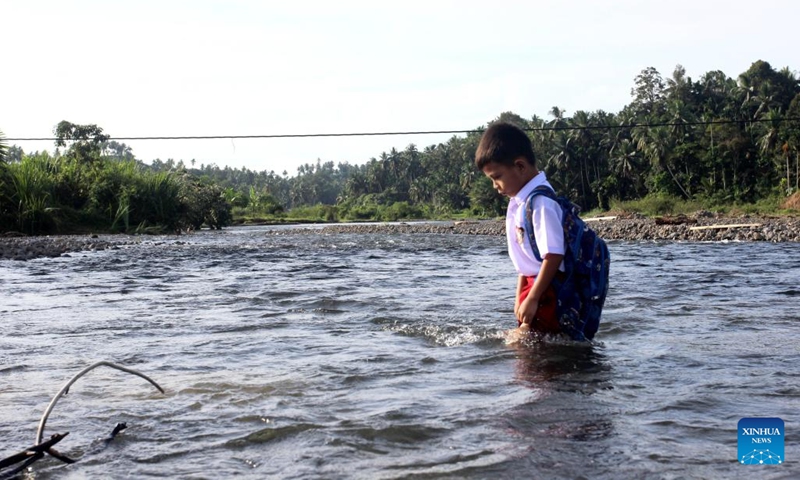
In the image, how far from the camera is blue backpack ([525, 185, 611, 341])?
14.0 ft

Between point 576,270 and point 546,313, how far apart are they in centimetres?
27

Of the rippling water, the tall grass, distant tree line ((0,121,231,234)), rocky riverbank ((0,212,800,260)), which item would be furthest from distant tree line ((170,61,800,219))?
the rippling water

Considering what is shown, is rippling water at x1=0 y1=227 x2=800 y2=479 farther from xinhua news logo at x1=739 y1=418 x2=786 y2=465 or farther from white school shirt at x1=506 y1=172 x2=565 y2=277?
white school shirt at x1=506 y1=172 x2=565 y2=277

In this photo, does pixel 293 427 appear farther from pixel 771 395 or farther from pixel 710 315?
pixel 710 315

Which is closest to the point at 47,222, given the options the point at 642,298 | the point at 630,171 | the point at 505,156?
the point at 642,298

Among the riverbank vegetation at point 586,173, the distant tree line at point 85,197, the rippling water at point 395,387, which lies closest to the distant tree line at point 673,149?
the riverbank vegetation at point 586,173

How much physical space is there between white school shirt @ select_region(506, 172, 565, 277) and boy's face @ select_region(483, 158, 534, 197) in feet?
0.10

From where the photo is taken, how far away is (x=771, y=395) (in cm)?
356

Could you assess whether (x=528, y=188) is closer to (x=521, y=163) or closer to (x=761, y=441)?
(x=521, y=163)

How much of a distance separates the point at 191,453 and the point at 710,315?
489 centimetres

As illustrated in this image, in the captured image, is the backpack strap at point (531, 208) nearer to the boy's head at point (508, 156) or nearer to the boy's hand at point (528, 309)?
the boy's head at point (508, 156)

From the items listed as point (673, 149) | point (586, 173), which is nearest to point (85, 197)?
point (673, 149)

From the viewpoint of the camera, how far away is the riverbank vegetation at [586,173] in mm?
34250

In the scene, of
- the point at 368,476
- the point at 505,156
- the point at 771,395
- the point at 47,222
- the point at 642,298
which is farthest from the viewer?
the point at 47,222
